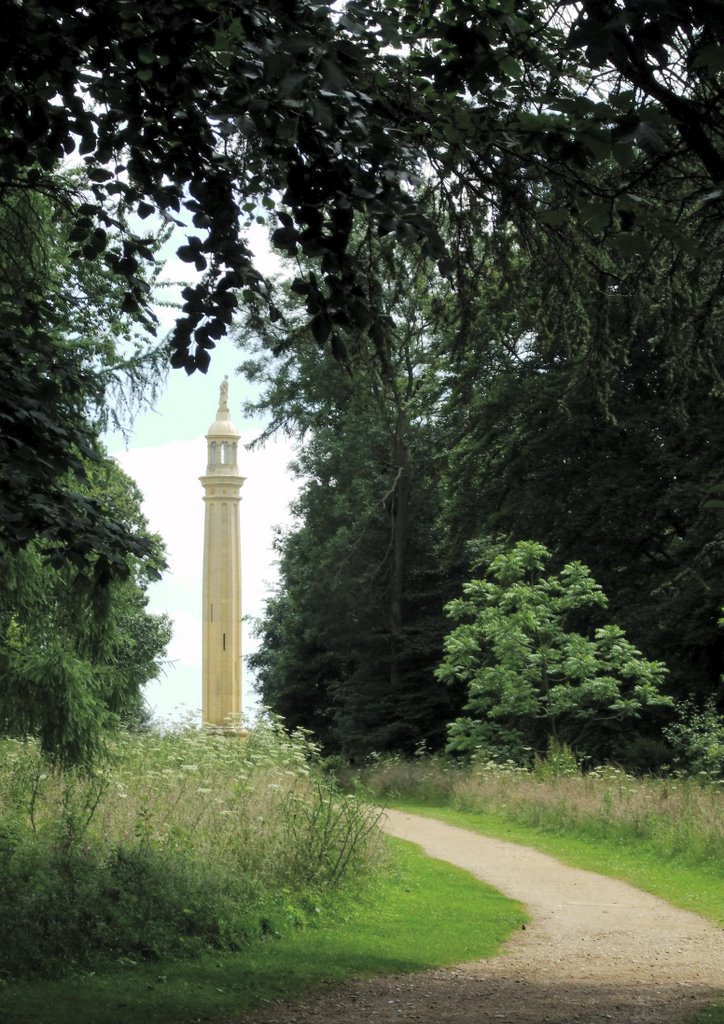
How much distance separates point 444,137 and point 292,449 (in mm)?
30392

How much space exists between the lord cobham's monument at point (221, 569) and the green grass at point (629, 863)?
1124 inches

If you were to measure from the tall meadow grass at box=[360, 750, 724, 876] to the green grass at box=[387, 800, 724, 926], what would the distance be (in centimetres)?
16

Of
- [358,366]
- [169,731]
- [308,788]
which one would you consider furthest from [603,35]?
[169,731]

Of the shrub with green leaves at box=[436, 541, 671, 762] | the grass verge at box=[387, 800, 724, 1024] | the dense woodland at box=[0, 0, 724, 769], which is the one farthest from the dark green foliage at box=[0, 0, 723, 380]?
the shrub with green leaves at box=[436, 541, 671, 762]

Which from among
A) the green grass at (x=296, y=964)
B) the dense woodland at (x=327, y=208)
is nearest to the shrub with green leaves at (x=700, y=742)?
the dense woodland at (x=327, y=208)

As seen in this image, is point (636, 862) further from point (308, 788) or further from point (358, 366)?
point (358, 366)

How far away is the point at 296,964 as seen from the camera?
770 cm

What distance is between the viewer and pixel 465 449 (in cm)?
2497

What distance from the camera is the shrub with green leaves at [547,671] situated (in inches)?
841

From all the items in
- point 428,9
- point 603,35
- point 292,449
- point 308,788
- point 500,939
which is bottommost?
point 500,939

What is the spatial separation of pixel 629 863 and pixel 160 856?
612 centimetres

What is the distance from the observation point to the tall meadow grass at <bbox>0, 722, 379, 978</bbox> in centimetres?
771

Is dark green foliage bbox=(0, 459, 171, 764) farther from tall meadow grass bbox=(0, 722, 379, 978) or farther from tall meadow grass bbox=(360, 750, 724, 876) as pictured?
tall meadow grass bbox=(360, 750, 724, 876)

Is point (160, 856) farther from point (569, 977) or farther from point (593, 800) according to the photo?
point (593, 800)
